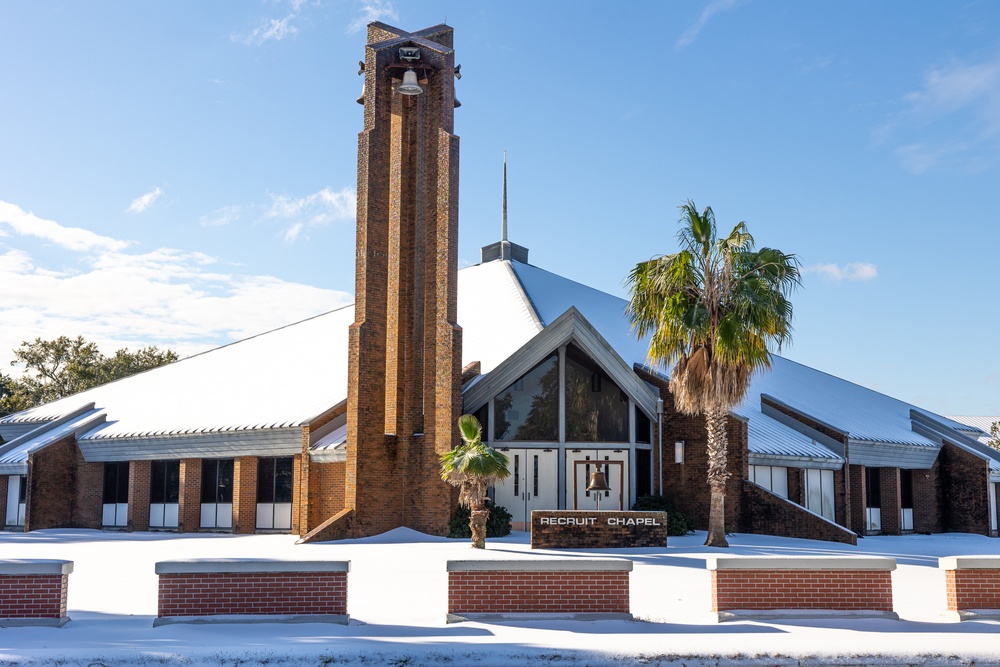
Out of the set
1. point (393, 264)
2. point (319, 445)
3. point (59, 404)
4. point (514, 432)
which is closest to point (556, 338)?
point (514, 432)

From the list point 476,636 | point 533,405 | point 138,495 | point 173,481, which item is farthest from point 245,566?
point 138,495

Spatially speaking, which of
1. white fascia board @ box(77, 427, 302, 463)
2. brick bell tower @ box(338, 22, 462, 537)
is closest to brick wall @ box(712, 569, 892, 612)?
brick bell tower @ box(338, 22, 462, 537)

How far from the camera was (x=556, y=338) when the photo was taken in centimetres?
3100

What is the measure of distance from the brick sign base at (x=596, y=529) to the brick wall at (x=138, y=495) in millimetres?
17846

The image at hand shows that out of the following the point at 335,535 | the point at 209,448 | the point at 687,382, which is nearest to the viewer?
the point at 687,382

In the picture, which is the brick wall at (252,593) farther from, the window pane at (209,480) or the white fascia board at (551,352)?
the window pane at (209,480)

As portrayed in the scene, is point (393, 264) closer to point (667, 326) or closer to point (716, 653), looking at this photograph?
point (667, 326)

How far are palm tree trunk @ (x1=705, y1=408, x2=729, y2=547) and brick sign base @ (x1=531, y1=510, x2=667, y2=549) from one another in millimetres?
1334

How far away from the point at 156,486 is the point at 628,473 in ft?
58.5

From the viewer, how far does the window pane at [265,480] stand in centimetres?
3416

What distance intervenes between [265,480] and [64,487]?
10348mm

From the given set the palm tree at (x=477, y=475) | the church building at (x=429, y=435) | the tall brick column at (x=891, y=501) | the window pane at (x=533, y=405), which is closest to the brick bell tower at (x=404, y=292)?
the church building at (x=429, y=435)

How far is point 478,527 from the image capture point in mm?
25844

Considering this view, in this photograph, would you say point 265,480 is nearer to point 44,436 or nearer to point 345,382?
point 345,382
